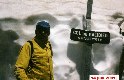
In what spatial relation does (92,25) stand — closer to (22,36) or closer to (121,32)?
(121,32)

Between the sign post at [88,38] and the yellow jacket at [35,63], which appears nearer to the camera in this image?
the yellow jacket at [35,63]

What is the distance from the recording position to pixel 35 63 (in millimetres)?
5375

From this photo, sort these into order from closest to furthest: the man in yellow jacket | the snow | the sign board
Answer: the man in yellow jacket, the sign board, the snow

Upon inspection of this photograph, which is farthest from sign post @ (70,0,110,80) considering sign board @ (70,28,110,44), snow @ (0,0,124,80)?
snow @ (0,0,124,80)

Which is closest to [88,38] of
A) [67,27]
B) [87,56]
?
[87,56]

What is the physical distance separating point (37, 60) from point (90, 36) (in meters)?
2.93

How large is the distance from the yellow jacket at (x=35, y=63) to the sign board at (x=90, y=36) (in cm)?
255

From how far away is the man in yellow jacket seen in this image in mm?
5199

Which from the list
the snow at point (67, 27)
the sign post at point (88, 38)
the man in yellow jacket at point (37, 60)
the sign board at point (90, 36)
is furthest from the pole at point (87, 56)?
the man in yellow jacket at point (37, 60)

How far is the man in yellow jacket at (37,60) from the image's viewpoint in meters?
5.20

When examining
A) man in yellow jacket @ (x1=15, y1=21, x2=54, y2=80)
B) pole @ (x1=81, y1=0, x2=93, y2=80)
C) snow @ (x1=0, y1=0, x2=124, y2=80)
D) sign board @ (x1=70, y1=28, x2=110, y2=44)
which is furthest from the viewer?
pole @ (x1=81, y1=0, x2=93, y2=80)

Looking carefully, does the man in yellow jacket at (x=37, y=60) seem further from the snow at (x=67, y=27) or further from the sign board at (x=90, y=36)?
the snow at (x=67, y=27)

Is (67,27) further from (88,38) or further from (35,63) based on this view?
(35,63)

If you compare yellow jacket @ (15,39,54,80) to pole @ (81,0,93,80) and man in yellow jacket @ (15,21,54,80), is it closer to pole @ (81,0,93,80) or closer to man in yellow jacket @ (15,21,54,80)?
man in yellow jacket @ (15,21,54,80)
